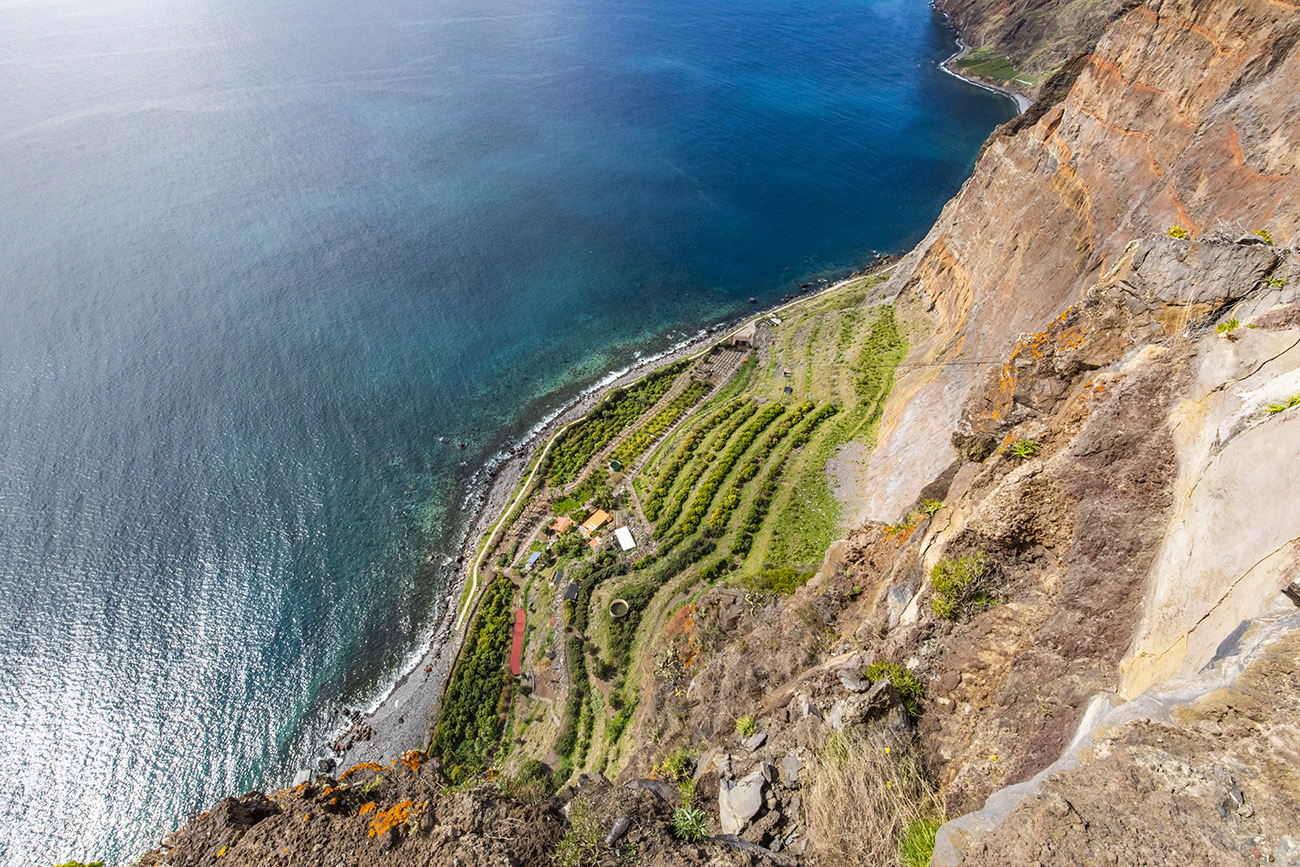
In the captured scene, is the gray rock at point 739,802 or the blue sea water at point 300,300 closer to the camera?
the gray rock at point 739,802

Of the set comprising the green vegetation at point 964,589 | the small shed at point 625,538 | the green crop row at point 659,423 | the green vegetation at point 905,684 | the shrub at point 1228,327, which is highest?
the shrub at point 1228,327

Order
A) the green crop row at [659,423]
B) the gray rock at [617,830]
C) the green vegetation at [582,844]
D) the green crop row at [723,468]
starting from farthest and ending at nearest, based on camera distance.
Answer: the green crop row at [659,423], the green crop row at [723,468], the gray rock at [617,830], the green vegetation at [582,844]

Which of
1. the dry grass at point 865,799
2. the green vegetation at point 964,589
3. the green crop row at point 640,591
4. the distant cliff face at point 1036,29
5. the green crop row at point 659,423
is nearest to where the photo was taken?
the dry grass at point 865,799

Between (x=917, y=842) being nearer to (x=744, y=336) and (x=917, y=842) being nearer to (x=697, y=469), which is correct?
(x=697, y=469)

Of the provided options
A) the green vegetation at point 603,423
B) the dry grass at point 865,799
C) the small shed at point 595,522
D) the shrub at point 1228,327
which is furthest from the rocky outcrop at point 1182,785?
the green vegetation at point 603,423

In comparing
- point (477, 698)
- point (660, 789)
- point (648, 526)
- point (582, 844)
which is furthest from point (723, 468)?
point (582, 844)

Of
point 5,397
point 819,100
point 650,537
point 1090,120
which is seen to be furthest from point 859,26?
point 5,397

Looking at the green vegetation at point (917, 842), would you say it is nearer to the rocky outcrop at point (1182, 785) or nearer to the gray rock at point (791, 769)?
the rocky outcrop at point (1182, 785)
